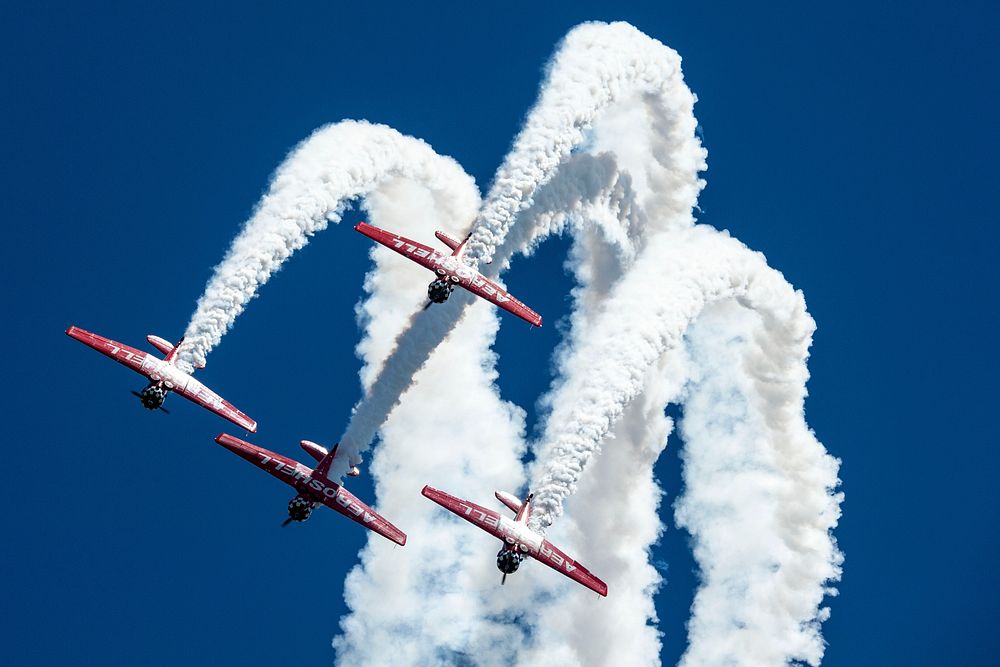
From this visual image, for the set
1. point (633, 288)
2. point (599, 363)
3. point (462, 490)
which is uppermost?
point (633, 288)

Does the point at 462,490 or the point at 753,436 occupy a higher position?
the point at 753,436

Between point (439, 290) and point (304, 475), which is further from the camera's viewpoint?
point (304, 475)

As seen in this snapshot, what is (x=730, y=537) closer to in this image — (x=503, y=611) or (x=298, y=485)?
(x=503, y=611)

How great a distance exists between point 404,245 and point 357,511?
1127 centimetres

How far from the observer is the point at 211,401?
6056 centimetres

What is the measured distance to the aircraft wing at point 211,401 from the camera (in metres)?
60.0

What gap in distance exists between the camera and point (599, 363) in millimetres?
60344

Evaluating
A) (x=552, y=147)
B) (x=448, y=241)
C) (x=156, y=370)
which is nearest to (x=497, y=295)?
(x=448, y=241)

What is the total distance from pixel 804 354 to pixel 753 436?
174 inches

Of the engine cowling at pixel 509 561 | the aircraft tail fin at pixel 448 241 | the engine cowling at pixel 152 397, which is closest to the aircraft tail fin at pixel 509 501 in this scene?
the engine cowling at pixel 509 561

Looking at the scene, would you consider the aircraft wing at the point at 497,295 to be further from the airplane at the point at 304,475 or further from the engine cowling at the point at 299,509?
the engine cowling at the point at 299,509

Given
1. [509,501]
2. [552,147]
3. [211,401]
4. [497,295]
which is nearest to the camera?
[509,501]

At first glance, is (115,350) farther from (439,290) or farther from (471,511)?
(471,511)

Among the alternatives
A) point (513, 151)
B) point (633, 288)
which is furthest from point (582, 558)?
point (513, 151)
